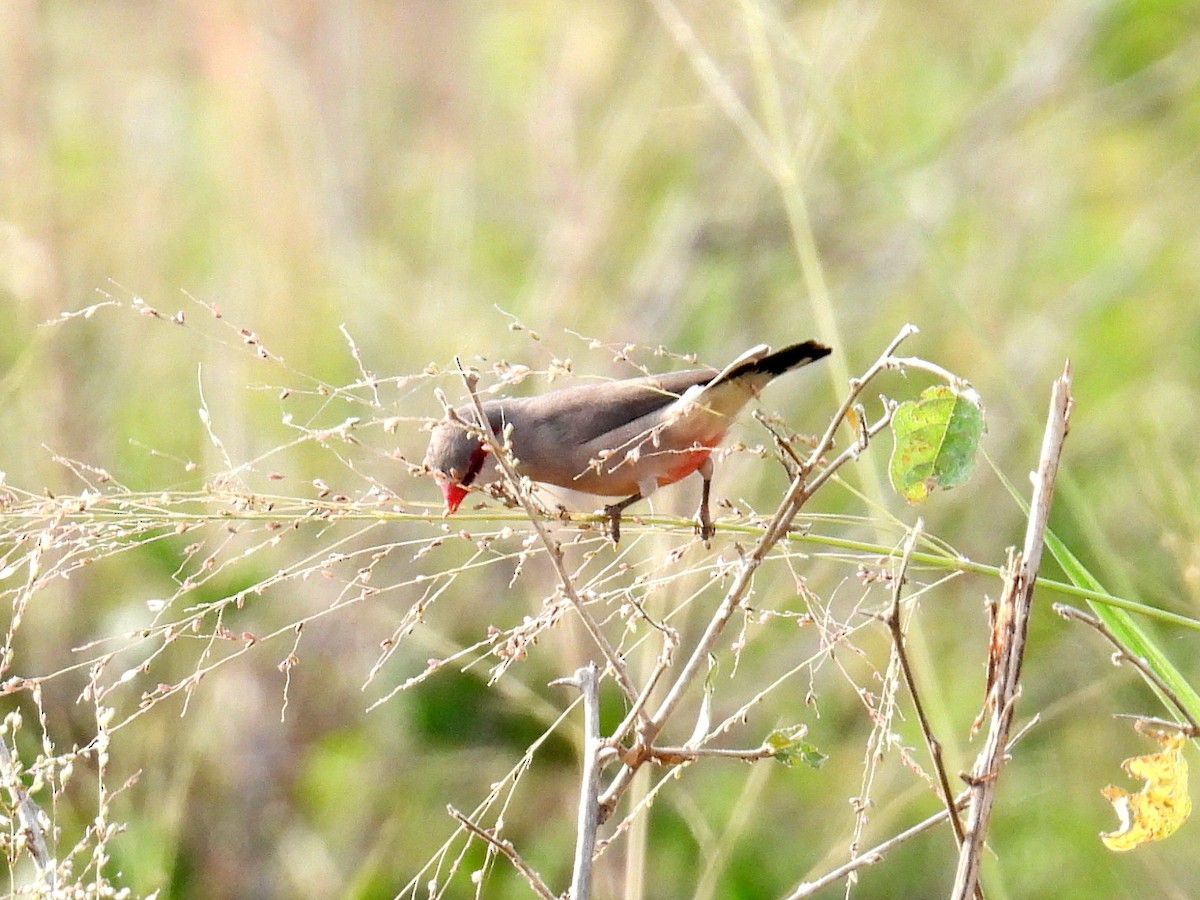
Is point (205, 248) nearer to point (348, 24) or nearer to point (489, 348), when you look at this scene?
point (348, 24)

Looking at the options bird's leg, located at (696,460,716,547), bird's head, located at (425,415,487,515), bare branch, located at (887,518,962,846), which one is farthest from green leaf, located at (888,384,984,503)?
bird's head, located at (425,415,487,515)

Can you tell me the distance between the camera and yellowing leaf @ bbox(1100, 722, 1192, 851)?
5.05ft

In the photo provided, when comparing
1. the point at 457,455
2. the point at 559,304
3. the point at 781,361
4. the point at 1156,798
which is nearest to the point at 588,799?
the point at 1156,798

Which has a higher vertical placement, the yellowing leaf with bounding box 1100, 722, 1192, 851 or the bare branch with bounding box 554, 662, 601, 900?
the bare branch with bounding box 554, 662, 601, 900

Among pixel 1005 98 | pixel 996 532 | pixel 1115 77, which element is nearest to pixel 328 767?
pixel 996 532

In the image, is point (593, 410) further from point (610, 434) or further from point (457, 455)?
point (457, 455)

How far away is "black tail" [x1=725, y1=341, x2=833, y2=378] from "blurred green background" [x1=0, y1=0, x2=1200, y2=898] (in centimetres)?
12

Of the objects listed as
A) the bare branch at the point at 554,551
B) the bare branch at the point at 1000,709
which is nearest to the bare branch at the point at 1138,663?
the bare branch at the point at 1000,709

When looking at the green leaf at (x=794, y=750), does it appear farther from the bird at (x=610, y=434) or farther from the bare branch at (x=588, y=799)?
the bird at (x=610, y=434)

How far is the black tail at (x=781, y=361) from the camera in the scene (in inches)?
100

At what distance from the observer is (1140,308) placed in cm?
659

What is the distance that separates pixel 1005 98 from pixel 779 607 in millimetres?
3369

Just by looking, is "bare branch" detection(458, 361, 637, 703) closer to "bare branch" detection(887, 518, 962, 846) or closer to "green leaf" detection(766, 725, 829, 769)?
"green leaf" detection(766, 725, 829, 769)

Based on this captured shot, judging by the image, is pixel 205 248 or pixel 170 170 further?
pixel 170 170
